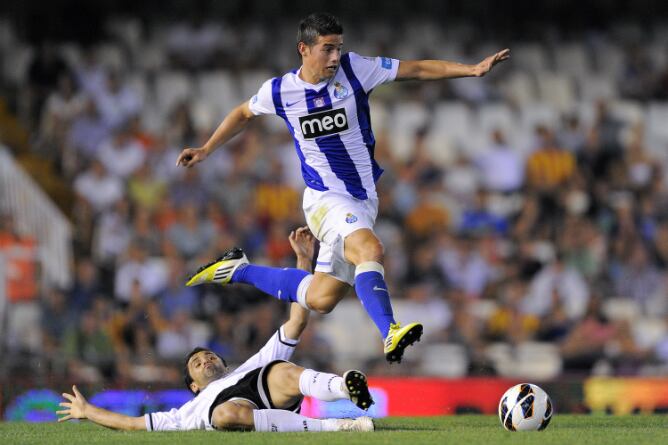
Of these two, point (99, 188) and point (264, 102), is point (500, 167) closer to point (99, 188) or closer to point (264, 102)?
point (99, 188)

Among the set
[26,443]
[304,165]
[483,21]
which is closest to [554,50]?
[483,21]

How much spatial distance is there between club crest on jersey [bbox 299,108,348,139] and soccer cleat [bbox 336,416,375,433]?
6.02 feet

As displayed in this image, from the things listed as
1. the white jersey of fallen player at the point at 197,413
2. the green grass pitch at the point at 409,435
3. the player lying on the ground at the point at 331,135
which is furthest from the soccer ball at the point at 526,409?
the white jersey of fallen player at the point at 197,413

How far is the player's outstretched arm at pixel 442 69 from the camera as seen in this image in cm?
790

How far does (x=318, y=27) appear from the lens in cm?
828

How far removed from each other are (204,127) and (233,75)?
1.68 meters

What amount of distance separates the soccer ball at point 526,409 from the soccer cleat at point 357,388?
1.04 m

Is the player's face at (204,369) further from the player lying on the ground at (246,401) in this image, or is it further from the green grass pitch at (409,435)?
the green grass pitch at (409,435)

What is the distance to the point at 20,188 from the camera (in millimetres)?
14969

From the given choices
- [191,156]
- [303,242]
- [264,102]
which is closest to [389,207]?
[303,242]

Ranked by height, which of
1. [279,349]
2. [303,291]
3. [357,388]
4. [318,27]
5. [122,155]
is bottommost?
[357,388]

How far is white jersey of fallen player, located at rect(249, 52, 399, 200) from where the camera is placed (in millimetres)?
8547

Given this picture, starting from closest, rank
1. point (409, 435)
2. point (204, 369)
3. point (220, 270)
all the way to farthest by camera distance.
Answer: point (409, 435)
point (204, 369)
point (220, 270)

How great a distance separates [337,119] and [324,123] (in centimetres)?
9
